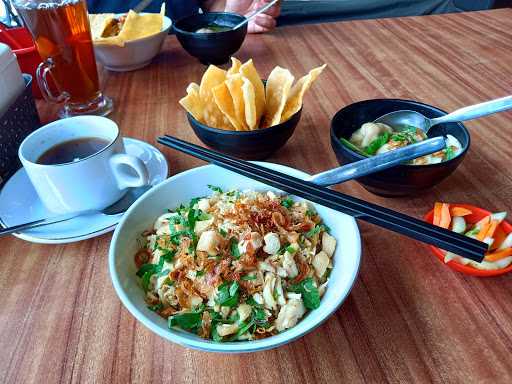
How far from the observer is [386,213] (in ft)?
2.11

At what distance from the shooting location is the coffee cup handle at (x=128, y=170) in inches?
33.0

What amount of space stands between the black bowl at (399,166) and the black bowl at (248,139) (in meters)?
0.12

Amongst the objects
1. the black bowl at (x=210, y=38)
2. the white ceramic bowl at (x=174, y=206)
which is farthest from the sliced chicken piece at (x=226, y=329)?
the black bowl at (x=210, y=38)

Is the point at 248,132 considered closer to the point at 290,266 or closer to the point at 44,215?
the point at 290,266

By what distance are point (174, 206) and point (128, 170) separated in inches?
5.9

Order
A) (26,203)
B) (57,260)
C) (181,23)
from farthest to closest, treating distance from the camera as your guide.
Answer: (181,23) → (26,203) → (57,260)

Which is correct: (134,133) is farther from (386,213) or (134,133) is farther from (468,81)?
(468,81)

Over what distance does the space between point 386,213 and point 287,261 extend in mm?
177

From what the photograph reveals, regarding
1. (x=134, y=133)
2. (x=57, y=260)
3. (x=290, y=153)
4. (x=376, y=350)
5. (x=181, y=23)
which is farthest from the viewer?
(x=181, y=23)

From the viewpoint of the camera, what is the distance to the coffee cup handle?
84 centimetres

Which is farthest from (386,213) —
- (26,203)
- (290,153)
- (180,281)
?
(26,203)

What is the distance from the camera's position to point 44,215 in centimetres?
89

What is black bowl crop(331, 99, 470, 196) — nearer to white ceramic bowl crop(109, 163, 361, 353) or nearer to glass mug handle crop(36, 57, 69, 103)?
white ceramic bowl crop(109, 163, 361, 353)

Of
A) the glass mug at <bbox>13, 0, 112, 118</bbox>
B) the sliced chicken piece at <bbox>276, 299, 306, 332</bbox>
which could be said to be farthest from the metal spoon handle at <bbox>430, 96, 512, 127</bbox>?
the glass mug at <bbox>13, 0, 112, 118</bbox>
